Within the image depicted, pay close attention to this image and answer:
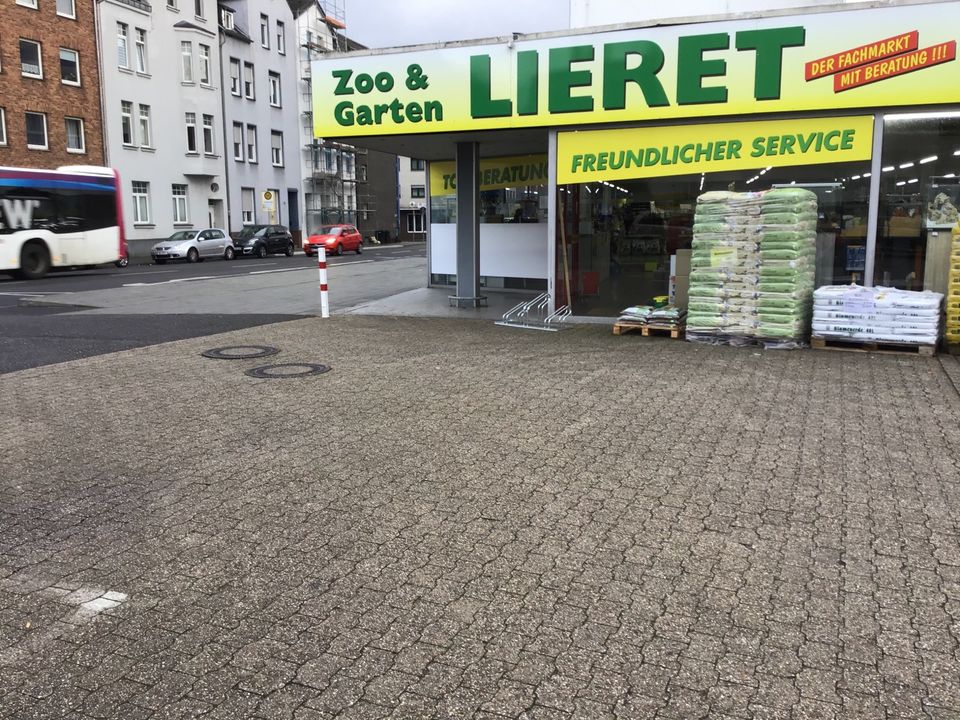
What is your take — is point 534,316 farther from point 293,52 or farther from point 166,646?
point 293,52

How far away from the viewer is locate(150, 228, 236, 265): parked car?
3647 centimetres

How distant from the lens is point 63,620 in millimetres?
3334

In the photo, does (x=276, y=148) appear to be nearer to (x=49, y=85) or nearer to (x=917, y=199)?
(x=49, y=85)

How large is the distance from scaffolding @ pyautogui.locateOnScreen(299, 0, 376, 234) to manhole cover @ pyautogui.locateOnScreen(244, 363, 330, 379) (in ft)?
161

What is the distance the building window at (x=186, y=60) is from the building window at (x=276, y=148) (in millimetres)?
8465

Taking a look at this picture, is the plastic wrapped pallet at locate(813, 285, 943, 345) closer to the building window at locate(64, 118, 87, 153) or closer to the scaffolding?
the building window at locate(64, 118, 87, 153)

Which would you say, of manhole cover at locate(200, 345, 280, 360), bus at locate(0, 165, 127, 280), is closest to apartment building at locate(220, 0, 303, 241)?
bus at locate(0, 165, 127, 280)

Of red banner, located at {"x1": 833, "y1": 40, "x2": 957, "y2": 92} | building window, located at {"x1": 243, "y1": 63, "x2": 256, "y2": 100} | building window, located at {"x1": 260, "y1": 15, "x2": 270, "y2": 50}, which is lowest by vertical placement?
red banner, located at {"x1": 833, "y1": 40, "x2": 957, "y2": 92}

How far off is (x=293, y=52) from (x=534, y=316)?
4752cm

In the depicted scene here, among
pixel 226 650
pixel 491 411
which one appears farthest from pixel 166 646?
pixel 491 411

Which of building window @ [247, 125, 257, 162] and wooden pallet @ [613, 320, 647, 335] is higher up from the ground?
building window @ [247, 125, 257, 162]

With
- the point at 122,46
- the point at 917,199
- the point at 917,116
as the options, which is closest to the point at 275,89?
the point at 122,46

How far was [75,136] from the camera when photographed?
125 ft

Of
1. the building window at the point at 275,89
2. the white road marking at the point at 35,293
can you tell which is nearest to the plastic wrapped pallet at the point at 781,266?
the white road marking at the point at 35,293
